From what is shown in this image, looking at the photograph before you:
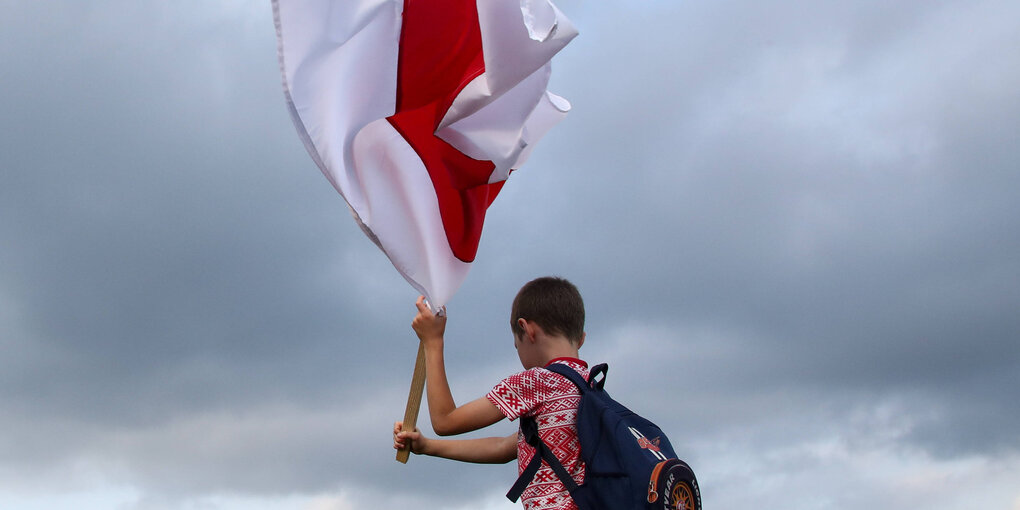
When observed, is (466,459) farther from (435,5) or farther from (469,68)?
(435,5)

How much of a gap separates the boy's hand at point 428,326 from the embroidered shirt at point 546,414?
27.0 inches

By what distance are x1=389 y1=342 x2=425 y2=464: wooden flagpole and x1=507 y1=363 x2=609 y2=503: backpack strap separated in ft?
2.47

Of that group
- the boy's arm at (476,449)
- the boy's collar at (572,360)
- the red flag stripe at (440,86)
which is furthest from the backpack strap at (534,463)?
the red flag stripe at (440,86)

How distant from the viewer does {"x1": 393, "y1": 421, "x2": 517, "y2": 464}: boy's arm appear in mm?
6094

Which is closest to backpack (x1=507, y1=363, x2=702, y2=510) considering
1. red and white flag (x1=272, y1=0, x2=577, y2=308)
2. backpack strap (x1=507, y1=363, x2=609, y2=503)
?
backpack strap (x1=507, y1=363, x2=609, y2=503)

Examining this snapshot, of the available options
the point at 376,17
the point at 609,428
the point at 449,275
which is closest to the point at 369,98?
the point at 376,17

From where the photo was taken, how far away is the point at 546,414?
18.0 ft

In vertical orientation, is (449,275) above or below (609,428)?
above

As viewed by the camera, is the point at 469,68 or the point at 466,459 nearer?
the point at 466,459

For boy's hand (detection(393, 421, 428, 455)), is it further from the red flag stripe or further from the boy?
the red flag stripe

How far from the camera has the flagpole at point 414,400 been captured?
19.6 feet

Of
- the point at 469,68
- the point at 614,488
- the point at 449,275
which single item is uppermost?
the point at 469,68

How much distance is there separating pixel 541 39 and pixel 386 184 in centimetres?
161

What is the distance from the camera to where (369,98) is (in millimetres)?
6719
